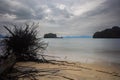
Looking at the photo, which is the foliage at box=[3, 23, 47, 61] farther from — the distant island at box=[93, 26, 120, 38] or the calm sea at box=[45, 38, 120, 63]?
the distant island at box=[93, 26, 120, 38]

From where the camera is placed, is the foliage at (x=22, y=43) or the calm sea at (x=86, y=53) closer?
the foliage at (x=22, y=43)

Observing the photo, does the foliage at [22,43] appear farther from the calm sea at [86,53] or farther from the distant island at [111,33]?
the distant island at [111,33]

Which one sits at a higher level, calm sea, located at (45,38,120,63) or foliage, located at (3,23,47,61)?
foliage, located at (3,23,47,61)

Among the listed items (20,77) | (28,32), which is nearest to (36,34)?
(28,32)

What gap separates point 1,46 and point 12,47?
93 centimetres

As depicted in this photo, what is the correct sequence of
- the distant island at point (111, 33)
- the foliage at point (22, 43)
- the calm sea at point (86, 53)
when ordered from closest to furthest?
1. the foliage at point (22, 43)
2. the calm sea at point (86, 53)
3. the distant island at point (111, 33)

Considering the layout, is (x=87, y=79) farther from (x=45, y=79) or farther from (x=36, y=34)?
(x=36, y=34)

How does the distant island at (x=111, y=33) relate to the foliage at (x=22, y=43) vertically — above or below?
above

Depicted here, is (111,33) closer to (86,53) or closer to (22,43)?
(86,53)

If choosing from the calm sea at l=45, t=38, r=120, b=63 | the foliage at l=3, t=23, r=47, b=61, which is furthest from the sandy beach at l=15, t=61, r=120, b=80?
the calm sea at l=45, t=38, r=120, b=63

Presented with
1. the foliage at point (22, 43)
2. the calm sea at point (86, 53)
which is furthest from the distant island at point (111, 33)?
the foliage at point (22, 43)

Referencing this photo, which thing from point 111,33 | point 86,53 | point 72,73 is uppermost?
point 111,33

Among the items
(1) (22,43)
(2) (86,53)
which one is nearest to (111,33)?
(2) (86,53)

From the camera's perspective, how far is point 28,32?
22.8 ft
